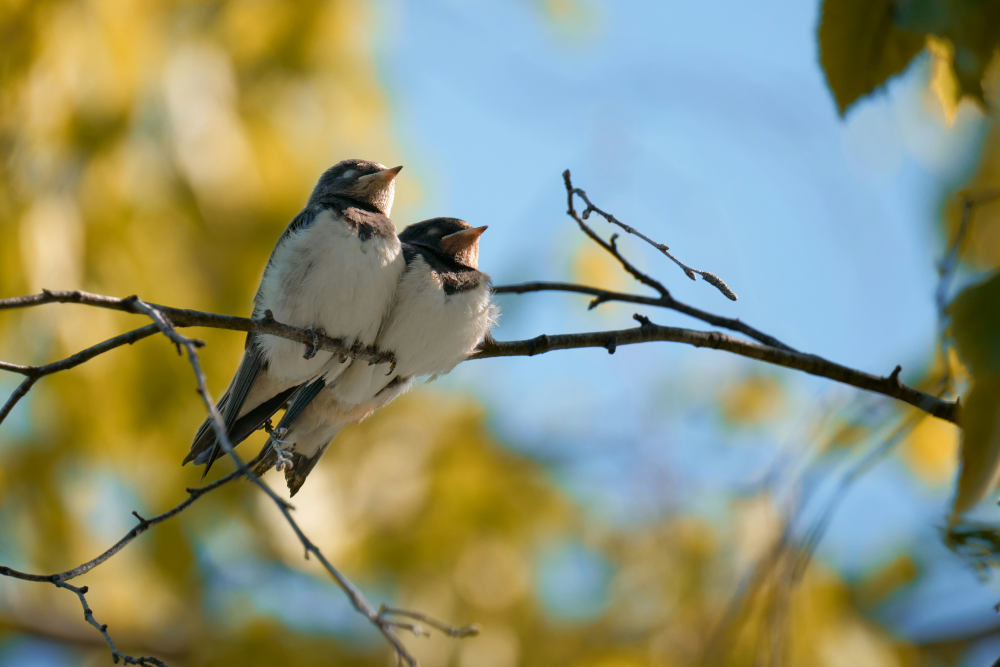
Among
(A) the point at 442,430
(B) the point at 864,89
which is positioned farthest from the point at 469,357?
(A) the point at 442,430

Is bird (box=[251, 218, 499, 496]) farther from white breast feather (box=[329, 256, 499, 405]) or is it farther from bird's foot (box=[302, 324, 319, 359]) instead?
bird's foot (box=[302, 324, 319, 359])

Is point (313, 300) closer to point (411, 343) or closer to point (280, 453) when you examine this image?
point (411, 343)

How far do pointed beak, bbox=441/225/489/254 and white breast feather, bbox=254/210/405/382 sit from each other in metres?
0.30

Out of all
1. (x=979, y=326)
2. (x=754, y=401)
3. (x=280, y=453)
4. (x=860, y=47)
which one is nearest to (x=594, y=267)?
(x=754, y=401)

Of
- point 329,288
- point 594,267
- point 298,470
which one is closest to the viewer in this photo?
point 329,288

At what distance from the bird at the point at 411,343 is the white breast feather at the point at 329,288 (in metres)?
0.10

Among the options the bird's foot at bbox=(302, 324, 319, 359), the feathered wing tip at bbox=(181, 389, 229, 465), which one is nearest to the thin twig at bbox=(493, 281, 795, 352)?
the bird's foot at bbox=(302, 324, 319, 359)

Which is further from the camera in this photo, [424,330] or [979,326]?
[424,330]

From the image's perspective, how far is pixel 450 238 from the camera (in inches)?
132

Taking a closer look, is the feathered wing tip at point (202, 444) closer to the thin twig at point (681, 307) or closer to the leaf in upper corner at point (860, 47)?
the thin twig at point (681, 307)

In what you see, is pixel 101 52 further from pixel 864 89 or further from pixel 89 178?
pixel 864 89

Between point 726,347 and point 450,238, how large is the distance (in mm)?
1542

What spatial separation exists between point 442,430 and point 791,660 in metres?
3.34

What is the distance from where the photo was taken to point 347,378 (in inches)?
126
